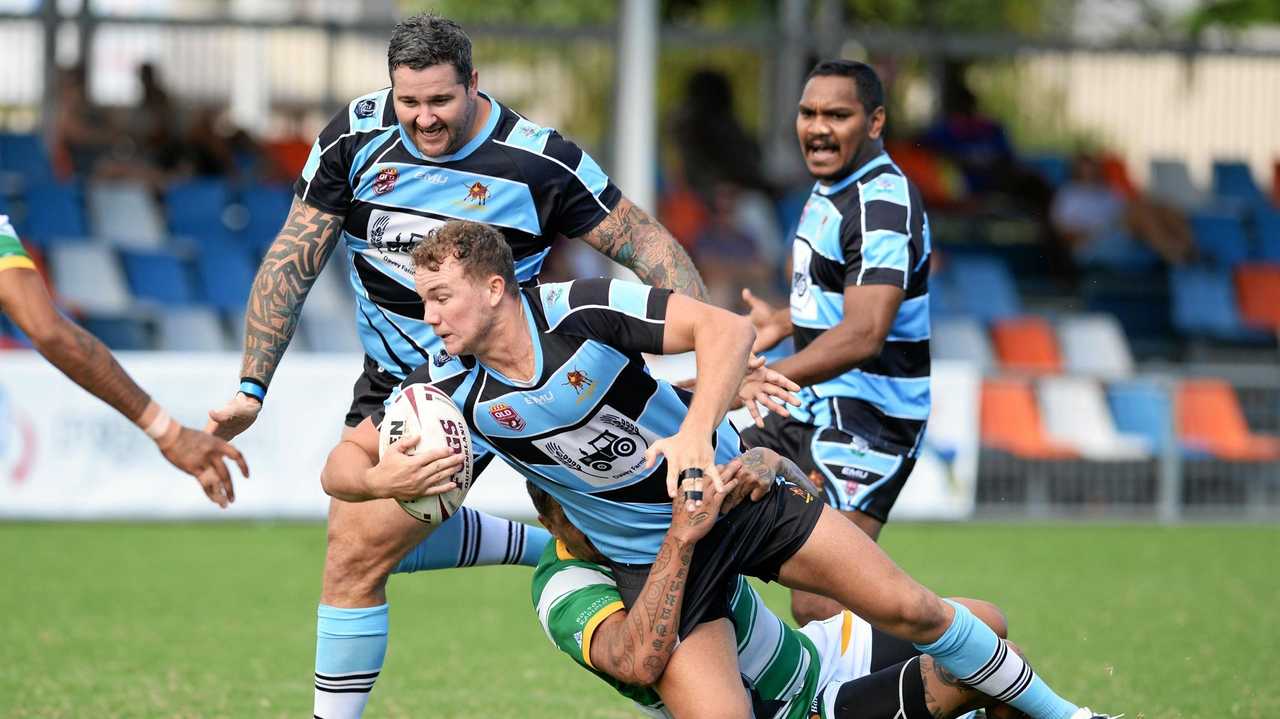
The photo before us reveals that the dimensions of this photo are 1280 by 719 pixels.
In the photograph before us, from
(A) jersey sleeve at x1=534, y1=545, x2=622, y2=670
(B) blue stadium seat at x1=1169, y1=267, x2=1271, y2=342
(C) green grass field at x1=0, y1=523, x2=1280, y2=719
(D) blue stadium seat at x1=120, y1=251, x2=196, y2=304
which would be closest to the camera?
(A) jersey sleeve at x1=534, y1=545, x2=622, y2=670

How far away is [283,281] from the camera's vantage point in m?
5.63

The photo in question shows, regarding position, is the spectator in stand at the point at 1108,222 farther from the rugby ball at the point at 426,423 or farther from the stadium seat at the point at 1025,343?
the rugby ball at the point at 426,423

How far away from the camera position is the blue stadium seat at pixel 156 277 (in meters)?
14.2

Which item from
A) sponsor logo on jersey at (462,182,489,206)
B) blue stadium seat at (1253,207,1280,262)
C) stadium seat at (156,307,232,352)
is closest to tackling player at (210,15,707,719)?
sponsor logo on jersey at (462,182,489,206)

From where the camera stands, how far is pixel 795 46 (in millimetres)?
19391

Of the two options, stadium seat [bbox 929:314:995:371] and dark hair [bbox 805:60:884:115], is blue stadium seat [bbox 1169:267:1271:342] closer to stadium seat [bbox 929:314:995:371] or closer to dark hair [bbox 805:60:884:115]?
stadium seat [bbox 929:314:995:371]

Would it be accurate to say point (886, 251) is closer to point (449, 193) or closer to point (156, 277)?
point (449, 193)

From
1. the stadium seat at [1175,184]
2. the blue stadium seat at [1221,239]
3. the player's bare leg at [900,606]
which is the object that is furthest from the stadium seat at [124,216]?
the player's bare leg at [900,606]

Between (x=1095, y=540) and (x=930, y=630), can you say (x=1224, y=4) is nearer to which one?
(x=1095, y=540)

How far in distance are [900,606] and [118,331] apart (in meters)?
9.98

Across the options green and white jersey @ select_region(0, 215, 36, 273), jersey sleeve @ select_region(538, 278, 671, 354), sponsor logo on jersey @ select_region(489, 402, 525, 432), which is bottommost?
sponsor logo on jersey @ select_region(489, 402, 525, 432)

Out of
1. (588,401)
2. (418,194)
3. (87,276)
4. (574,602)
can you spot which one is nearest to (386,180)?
(418,194)

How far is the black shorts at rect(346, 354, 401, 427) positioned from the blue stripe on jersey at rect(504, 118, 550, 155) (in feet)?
2.96

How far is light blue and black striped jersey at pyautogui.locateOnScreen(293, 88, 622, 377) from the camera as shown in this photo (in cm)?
543
